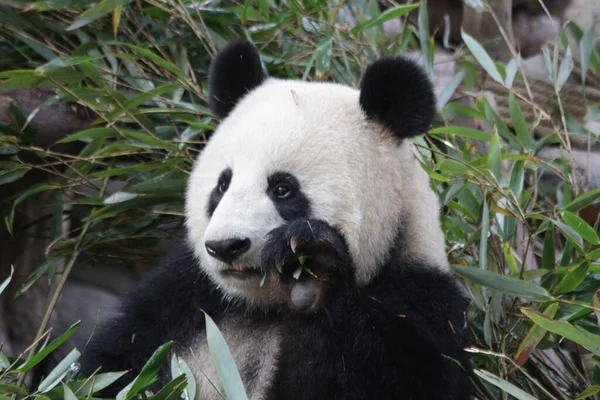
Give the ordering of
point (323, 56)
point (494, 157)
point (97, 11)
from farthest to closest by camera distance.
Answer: point (323, 56)
point (97, 11)
point (494, 157)

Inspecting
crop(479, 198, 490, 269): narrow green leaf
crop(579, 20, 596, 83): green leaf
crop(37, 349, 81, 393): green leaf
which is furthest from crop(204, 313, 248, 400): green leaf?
crop(579, 20, 596, 83): green leaf

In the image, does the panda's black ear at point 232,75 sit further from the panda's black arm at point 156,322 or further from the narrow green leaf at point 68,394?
the narrow green leaf at point 68,394

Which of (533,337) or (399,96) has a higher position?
(399,96)

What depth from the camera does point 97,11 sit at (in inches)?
120

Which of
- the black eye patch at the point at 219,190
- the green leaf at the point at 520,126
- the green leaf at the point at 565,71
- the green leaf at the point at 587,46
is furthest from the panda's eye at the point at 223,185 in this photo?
the green leaf at the point at 587,46

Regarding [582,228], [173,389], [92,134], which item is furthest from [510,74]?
[173,389]

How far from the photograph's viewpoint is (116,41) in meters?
3.26

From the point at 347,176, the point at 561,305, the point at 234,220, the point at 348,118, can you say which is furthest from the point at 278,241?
the point at 561,305

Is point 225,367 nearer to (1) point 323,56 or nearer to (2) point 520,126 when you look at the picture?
(2) point 520,126

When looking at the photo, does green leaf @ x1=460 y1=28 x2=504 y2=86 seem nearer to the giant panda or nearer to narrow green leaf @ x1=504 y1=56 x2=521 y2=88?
narrow green leaf @ x1=504 y1=56 x2=521 y2=88

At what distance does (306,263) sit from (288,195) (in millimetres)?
212

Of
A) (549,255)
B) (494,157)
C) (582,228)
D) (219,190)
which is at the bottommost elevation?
(549,255)

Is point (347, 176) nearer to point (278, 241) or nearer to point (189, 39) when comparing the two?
point (278, 241)

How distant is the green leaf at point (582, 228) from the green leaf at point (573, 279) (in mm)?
76
